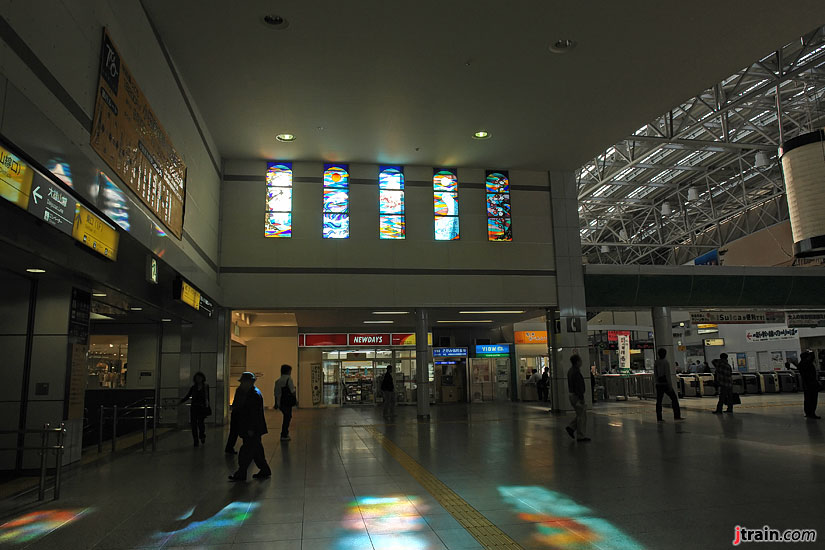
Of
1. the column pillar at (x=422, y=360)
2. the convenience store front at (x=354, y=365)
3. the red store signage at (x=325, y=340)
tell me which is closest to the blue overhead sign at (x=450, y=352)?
the convenience store front at (x=354, y=365)

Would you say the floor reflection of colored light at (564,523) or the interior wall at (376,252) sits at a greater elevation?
the interior wall at (376,252)

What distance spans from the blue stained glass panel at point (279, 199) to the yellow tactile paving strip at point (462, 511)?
937cm

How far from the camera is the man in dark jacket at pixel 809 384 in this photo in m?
12.2

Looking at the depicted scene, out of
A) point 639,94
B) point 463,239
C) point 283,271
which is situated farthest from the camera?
point 463,239

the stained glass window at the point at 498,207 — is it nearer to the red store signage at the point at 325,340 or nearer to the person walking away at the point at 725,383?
the person walking away at the point at 725,383

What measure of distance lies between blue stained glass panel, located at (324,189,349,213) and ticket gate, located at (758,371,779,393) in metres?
19.9

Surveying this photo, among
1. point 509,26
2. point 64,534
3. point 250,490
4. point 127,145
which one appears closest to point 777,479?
point 250,490

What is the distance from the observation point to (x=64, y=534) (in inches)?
184

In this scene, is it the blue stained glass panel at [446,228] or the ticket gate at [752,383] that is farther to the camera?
the ticket gate at [752,383]

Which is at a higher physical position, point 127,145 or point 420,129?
point 420,129

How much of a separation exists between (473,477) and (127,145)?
21.4ft

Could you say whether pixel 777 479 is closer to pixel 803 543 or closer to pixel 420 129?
pixel 803 543

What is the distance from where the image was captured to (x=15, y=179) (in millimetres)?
4180

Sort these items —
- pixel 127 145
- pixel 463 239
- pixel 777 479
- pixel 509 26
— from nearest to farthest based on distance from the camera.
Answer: pixel 777 479 < pixel 127 145 < pixel 509 26 < pixel 463 239
